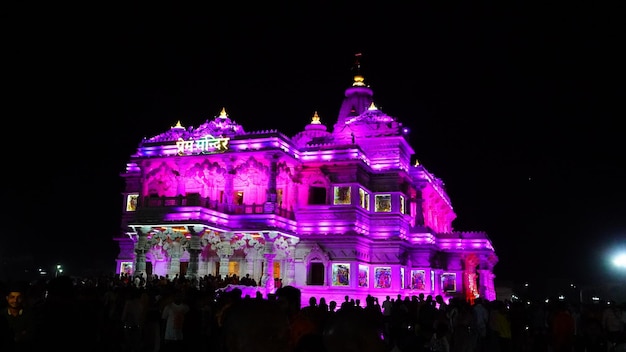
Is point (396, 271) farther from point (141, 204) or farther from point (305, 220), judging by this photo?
point (141, 204)

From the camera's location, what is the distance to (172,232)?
4125 cm

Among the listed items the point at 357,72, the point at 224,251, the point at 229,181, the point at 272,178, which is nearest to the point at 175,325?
the point at 224,251

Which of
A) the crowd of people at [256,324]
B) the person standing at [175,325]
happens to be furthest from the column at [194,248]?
the person standing at [175,325]

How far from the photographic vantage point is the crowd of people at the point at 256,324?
14.2 feet

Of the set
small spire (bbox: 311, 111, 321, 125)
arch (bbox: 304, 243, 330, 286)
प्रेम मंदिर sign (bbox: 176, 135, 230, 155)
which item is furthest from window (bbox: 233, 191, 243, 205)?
small spire (bbox: 311, 111, 321, 125)

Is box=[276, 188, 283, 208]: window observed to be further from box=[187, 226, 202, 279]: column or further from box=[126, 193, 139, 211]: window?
box=[126, 193, 139, 211]: window

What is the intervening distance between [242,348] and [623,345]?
12385 mm

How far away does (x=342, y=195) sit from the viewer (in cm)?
4812

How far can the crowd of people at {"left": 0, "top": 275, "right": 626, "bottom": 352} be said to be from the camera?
4.33m

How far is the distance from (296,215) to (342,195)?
4.20m

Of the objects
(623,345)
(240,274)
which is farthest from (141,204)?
(623,345)

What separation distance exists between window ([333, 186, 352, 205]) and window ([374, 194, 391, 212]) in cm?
402

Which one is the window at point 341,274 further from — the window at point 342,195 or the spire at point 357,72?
the spire at point 357,72

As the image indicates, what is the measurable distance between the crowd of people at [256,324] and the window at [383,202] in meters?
22.0
